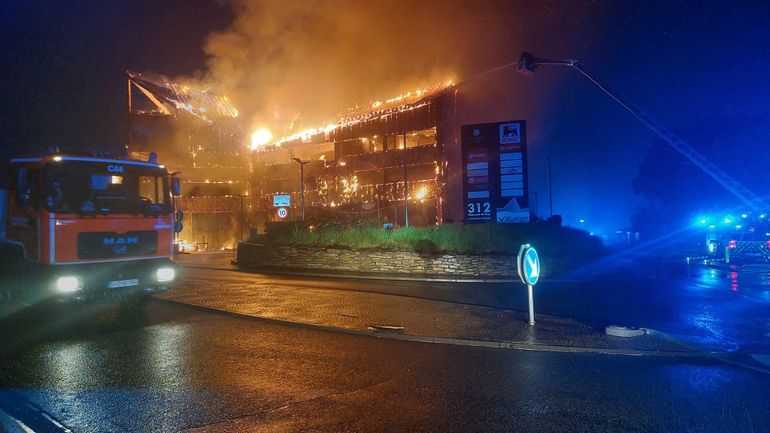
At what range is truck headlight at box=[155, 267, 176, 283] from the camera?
9.52 m

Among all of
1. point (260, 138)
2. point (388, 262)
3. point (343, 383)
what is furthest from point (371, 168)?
point (343, 383)

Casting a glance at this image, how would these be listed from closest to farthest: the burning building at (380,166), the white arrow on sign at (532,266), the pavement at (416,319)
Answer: the pavement at (416,319) → the white arrow on sign at (532,266) → the burning building at (380,166)

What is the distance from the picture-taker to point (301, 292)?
39.6ft

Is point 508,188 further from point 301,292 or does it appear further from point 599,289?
point 301,292

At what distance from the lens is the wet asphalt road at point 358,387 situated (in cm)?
430

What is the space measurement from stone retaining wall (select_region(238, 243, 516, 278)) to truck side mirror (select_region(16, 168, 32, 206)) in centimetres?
971

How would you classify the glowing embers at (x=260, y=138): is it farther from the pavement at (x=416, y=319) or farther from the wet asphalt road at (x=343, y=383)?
the wet asphalt road at (x=343, y=383)

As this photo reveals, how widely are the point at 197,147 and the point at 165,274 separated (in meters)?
32.8

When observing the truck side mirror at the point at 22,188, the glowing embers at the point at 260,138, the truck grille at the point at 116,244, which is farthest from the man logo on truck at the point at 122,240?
the glowing embers at the point at 260,138

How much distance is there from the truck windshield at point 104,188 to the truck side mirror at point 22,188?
0.50 m

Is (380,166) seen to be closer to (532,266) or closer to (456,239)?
(456,239)

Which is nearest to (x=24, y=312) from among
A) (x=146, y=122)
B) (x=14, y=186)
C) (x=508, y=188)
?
(x=14, y=186)

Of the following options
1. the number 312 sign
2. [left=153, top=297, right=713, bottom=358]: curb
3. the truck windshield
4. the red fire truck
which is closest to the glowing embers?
the number 312 sign

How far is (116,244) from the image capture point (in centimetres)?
898
